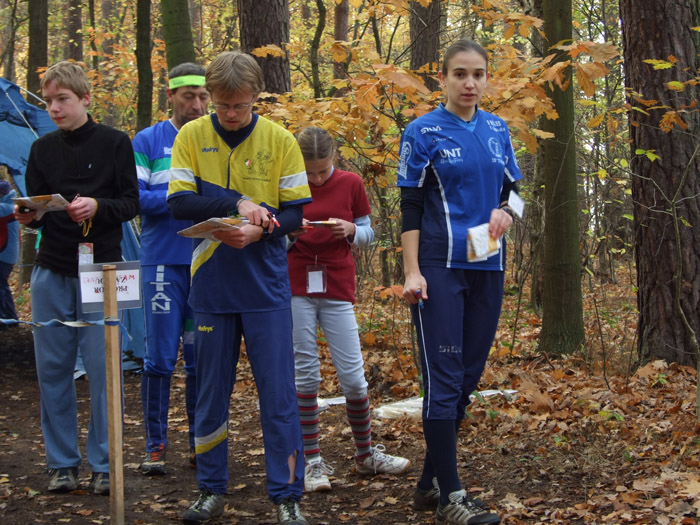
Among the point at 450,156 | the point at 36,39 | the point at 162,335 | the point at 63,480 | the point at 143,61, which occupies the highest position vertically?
the point at 36,39

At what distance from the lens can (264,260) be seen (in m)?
3.46

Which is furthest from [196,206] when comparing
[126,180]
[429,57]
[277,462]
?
[429,57]

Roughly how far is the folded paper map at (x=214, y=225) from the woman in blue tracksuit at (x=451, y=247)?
0.80 meters

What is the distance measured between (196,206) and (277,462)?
4.02 feet

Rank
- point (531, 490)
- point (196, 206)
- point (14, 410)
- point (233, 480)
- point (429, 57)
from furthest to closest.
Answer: point (429, 57), point (14, 410), point (233, 480), point (531, 490), point (196, 206)

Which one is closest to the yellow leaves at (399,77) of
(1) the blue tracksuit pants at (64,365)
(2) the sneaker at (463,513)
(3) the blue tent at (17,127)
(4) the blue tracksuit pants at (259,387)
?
(4) the blue tracksuit pants at (259,387)

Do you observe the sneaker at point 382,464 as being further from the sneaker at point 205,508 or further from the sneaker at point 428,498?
the sneaker at point 205,508

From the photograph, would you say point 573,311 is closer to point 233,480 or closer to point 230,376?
point 233,480

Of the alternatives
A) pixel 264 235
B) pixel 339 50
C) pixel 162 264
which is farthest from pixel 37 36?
pixel 264 235

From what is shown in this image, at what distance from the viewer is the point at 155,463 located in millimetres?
4523

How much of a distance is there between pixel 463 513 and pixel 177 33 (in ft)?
20.8

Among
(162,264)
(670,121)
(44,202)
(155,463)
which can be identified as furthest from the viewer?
(670,121)

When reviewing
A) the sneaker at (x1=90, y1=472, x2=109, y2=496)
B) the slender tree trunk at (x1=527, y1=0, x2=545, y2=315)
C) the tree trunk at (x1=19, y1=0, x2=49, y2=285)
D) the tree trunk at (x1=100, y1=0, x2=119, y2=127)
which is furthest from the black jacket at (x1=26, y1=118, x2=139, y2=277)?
the tree trunk at (x1=100, y1=0, x2=119, y2=127)

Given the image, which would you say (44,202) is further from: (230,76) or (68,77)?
(230,76)
